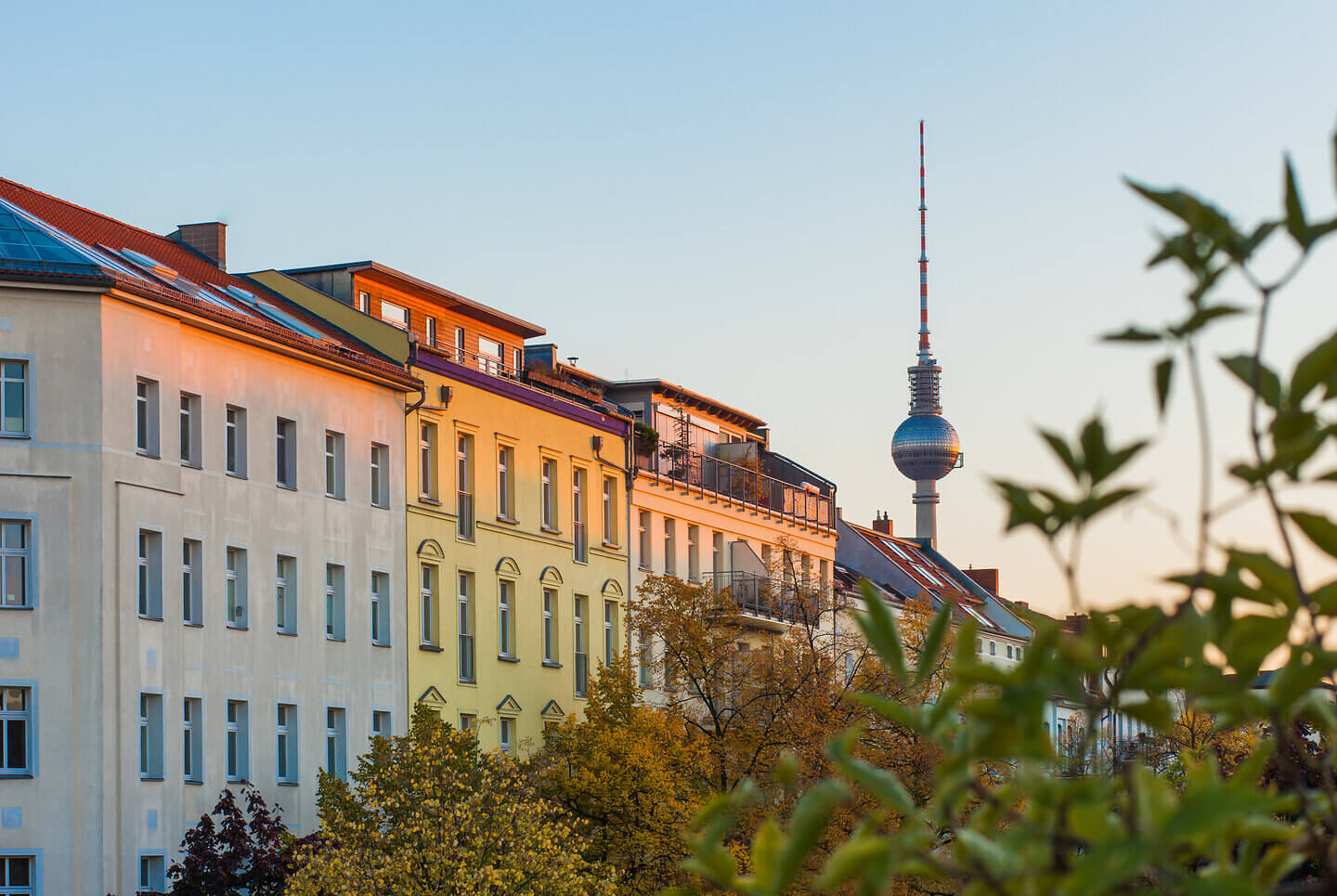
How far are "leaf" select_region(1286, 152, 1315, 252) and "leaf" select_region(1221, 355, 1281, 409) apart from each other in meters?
0.19

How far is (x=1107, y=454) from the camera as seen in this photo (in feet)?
9.32

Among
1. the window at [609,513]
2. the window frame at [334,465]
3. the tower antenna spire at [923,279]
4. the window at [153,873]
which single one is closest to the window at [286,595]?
the window frame at [334,465]

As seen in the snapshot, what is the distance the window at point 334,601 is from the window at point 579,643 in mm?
10405

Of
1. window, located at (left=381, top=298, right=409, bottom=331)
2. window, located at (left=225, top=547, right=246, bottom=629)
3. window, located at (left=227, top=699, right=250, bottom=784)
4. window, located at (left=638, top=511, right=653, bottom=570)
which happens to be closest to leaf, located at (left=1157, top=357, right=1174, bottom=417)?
window, located at (left=227, top=699, right=250, bottom=784)

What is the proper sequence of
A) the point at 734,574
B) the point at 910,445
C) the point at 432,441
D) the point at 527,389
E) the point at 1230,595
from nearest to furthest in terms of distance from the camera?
the point at 1230,595 → the point at 432,441 → the point at 527,389 → the point at 734,574 → the point at 910,445

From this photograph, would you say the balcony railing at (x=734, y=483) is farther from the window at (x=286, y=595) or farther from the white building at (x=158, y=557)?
the window at (x=286, y=595)

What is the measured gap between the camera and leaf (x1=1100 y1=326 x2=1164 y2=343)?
3082 millimetres

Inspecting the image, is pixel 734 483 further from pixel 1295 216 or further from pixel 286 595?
pixel 1295 216

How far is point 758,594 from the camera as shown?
6347cm

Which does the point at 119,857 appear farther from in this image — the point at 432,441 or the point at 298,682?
the point at 432,441

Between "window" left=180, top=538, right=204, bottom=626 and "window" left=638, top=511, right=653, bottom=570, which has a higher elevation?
"window" left=638, top=511, right=653, bottom=570

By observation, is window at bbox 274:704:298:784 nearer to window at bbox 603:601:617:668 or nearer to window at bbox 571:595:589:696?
window at bbox 571:595:589:696

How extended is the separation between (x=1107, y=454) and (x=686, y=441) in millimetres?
62908

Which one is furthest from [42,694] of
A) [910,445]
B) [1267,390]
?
[910,445]
